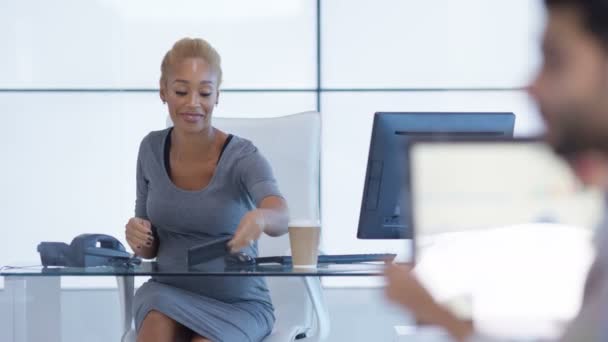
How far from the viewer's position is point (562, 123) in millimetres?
630

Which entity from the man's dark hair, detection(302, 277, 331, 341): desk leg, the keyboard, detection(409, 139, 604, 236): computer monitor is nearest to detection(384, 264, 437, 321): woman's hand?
detection(409, 139, 604, 236): computer monitor

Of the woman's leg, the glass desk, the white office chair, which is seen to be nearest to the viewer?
the glass desk

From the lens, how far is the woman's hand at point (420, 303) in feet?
2.60

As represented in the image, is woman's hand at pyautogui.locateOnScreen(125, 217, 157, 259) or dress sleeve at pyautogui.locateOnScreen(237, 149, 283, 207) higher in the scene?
dress sleeve at pyautogui.locateOnScreen(237, 149, 283, 207)

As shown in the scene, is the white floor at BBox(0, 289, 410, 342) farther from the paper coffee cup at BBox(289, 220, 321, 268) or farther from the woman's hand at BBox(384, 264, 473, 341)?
the woman's hand at BBox(384, 264, 473, 341)

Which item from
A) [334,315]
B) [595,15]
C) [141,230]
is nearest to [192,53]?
[141,230]

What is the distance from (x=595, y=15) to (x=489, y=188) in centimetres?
34

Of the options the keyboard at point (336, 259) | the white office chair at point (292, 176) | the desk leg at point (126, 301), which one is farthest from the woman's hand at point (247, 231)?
the white office chair at point (292, 176)

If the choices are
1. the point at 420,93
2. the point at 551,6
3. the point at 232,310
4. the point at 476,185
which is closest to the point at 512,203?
the point at 476,185

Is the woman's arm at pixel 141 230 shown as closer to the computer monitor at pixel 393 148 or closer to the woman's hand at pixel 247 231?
the woman's hand at pixel 247 231

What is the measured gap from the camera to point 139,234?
2.54 meters

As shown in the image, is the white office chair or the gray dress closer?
the gray dress

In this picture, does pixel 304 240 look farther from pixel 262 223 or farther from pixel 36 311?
pixel 36 311

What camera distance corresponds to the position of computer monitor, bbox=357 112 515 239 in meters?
2.26
